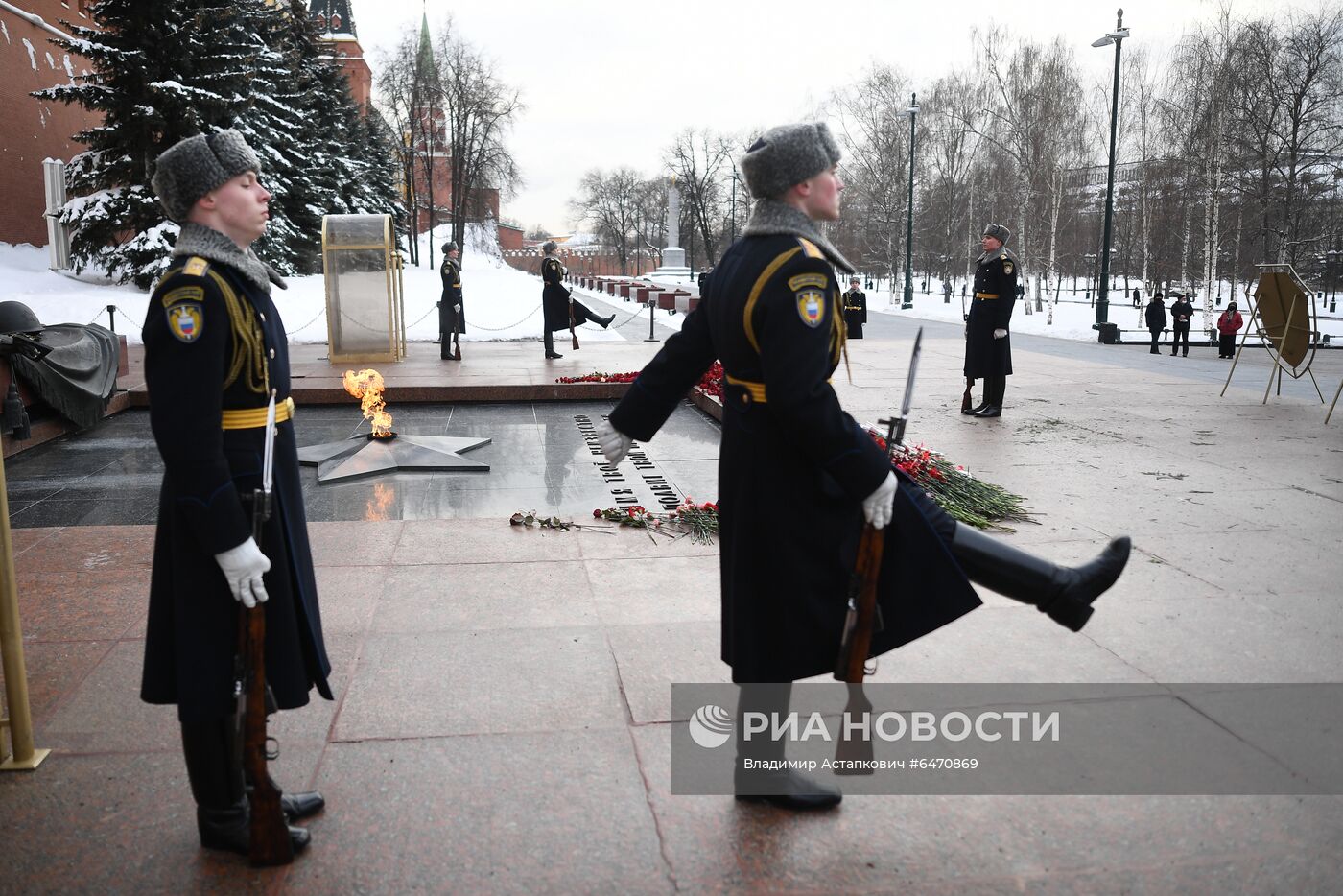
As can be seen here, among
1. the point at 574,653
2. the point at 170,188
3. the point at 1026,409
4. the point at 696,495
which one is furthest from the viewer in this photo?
the point at 1026,409

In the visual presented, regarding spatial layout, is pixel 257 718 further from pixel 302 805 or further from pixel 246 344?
pixel 246 344

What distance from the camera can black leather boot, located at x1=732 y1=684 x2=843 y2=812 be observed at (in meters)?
2.93

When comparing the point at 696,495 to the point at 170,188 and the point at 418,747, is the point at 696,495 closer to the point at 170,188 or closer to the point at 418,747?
the point at 418,747

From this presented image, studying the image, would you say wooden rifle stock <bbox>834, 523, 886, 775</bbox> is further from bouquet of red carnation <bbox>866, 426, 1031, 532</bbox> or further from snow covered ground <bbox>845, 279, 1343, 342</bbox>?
snow covered ground <bbox>845, 279, 1343, 342</bbox>

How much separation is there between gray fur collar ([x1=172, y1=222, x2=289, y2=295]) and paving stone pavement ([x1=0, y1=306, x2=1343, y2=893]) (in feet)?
4.95

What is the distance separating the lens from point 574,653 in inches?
163

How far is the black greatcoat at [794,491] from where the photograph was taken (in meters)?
2.61

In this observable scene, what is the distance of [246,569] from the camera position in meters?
2.44

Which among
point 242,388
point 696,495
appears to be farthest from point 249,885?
point 696,495

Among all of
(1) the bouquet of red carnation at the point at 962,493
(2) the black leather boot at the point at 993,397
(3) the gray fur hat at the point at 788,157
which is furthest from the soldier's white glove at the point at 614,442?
(2) the black leather boot at the point at 993,397

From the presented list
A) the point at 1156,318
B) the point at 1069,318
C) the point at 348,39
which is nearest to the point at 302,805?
the point at 1156,318

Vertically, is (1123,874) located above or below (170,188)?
below

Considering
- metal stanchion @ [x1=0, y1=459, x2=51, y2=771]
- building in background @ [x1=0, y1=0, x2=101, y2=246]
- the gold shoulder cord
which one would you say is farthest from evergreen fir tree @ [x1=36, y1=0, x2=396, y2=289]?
the gold shoulder cord

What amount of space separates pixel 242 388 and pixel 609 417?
1098mm
